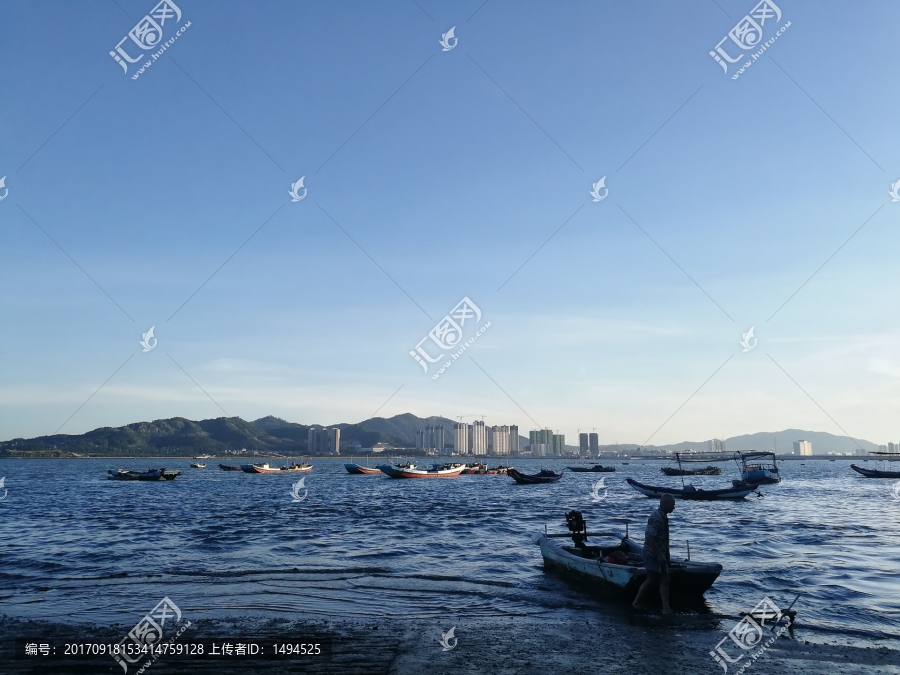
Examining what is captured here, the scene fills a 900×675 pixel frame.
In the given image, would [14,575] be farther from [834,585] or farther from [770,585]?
[834,585]

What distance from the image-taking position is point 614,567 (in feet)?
49.2

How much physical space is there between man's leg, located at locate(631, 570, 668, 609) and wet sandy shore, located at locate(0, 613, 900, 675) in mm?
419

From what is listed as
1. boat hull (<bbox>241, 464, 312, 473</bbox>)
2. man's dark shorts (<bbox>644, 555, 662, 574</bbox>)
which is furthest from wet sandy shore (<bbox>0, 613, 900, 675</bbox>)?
boat hull (<bbox>241, 464, 312, 473</bbox>)

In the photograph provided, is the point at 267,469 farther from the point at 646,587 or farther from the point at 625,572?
the point at 646,587

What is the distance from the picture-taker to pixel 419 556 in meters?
22.2

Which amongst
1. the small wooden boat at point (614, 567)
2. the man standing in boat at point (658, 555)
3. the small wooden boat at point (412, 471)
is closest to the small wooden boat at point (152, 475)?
the small wooden boat at point (412, 471)

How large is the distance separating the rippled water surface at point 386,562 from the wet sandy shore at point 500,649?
117cm

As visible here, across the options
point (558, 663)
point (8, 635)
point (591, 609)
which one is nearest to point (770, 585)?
point (591, 609)

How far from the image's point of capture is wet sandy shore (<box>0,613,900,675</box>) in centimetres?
994

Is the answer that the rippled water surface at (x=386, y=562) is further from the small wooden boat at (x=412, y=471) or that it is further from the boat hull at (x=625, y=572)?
the small wooden boat at (x=412, y=471)

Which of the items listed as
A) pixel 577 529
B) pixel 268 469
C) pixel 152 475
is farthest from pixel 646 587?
pixel 268 469

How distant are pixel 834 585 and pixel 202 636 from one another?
17.1 meters

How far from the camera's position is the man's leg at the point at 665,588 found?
44.6 ft

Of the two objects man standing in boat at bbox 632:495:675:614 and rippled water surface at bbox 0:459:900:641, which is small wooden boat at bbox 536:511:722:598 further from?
rippled water surface at bbox 0:459:900:641
